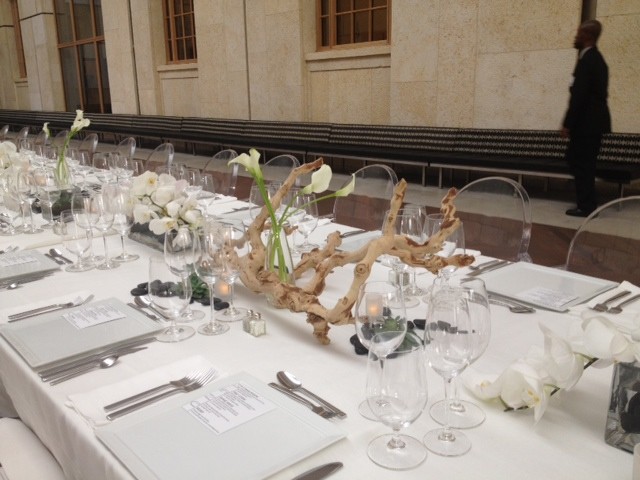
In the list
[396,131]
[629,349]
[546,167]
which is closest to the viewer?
[629,349]

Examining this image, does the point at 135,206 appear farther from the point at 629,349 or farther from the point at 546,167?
the point at 546,167

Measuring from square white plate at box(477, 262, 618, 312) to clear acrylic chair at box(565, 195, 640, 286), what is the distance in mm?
378

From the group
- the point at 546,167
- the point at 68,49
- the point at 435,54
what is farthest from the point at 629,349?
the point at 68,49

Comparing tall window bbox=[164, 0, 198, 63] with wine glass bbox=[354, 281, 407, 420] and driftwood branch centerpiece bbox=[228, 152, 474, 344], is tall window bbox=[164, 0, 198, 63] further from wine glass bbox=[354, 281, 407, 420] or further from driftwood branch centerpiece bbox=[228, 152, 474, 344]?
wine glass bbox=[354, 281, 407, 420]

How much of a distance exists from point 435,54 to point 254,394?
22.3ft

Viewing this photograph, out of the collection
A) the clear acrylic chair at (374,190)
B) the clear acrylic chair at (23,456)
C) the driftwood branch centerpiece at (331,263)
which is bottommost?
the clear acrylic chair at (23,456)

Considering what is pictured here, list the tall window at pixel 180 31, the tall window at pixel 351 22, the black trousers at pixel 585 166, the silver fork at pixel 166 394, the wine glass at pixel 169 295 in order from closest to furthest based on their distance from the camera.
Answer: the silver fork at pixel 166 394 → the wine glass at pixel 169 295 → the black trousers at pixel 585 166 → the tall window at pixel 351 22 → the tall window at pixel 180 31

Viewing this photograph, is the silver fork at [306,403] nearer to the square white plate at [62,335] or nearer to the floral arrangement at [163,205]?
the square white plate at [62,335]

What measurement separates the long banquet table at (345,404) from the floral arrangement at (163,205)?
28 cm

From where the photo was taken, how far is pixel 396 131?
777cm

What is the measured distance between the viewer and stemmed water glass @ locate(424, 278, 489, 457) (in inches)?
43.6

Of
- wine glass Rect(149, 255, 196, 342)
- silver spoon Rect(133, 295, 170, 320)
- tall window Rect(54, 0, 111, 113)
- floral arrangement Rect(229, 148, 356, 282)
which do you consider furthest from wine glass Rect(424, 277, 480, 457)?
tall window Rect(54, 0, 111, 113)

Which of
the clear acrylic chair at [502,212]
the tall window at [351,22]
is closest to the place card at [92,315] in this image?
the clear acrylic chair at [502,212]

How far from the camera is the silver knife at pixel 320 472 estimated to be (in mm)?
1016
